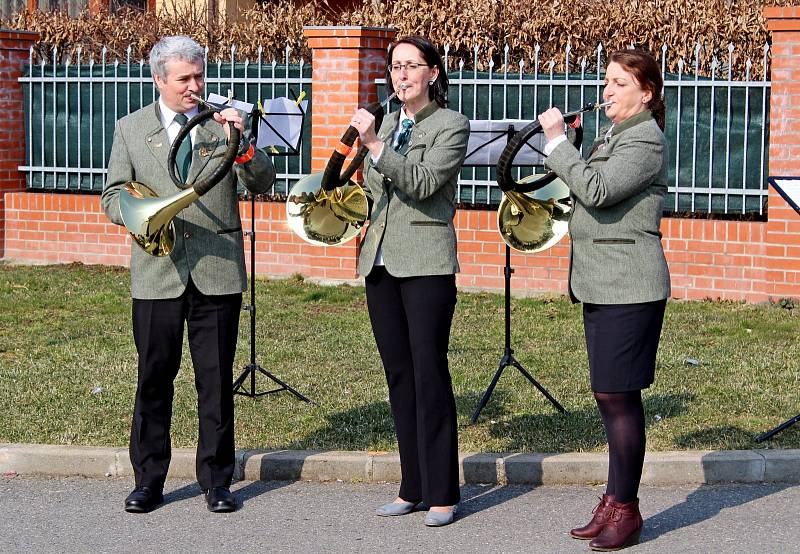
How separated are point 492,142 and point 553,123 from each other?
2.46 metres

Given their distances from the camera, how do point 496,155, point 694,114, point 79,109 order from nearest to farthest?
point 496,155
point 694,114
point 79,109

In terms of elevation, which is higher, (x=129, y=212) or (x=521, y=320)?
(x=129, y=212)

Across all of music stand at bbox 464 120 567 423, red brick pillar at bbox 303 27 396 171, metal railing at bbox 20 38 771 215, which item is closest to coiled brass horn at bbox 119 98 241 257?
music stand at bbox 464 120 567 423

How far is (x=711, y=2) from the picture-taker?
40.6 ft

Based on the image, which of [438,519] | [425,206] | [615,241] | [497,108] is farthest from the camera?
[497,108]

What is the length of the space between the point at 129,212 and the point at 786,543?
9.50 ft

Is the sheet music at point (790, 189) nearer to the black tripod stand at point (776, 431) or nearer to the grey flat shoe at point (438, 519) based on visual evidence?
the black tripod stand at point (776, 431)

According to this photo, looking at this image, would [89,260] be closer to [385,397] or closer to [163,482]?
[385,397]

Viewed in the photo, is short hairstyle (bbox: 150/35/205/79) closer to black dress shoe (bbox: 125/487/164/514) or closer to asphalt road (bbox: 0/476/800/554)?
black dress shoe (bbox: 125/487/164/514)

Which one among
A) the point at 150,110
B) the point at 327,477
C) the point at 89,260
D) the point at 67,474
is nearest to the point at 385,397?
the point at 327,477

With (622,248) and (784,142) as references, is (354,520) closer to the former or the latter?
(622,248)

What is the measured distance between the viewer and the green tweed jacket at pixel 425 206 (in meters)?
5.58

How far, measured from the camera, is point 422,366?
223 inches

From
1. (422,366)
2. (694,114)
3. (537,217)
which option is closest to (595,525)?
(422,366)
